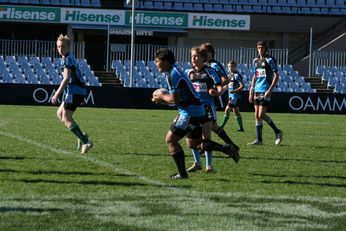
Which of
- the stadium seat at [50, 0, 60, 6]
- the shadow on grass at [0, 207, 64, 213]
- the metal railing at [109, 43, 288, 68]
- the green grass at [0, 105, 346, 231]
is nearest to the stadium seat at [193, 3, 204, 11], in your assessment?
the metal railing at [109, 43, 288, 68]

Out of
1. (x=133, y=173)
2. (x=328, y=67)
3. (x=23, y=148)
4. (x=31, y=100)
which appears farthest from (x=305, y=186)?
(x=328, y=67)

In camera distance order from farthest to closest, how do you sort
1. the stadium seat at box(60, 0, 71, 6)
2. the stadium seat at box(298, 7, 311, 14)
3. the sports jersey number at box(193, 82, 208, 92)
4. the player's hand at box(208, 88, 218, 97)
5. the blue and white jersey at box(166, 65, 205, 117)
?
the stadium seat at box(298, 7, 311, 14) < the stadium seat at box(60, 0, 71, 6) < the sports jersey number at box(193, 82, 208, 92) < the player's hand at box(208, 88, 218, 97) < the blue and white jersey at box(166, 65, 205, 117)

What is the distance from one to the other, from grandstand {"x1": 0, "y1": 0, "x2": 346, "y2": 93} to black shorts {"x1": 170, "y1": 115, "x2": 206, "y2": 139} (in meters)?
26.4

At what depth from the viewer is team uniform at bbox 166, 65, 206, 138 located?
890 centimetres

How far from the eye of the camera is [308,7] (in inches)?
1795

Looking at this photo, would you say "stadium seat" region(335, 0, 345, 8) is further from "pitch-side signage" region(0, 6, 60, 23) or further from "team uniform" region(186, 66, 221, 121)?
"team uniform" region(186, 66, 221, 121)

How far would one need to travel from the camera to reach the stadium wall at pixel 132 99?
30.1 m

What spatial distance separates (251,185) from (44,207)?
285cm

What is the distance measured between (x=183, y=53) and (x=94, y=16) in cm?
533

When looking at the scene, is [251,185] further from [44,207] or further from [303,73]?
[303,73]

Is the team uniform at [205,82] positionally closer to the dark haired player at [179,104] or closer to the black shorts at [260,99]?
the dark haired player at [179,104]

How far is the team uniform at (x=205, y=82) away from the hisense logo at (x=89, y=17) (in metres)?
30.6

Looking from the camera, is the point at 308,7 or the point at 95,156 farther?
the point at 308,7

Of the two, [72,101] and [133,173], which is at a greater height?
[72,101]
